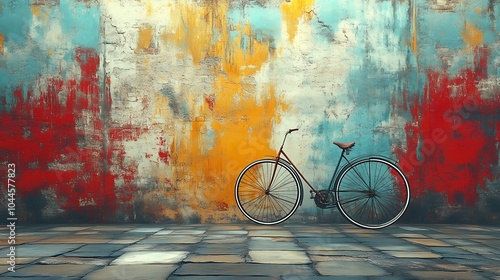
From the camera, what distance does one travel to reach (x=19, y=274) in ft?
9.46

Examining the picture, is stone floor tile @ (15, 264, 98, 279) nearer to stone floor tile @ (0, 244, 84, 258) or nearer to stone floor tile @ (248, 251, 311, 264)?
stone floor tile @ (0, 244, 84, 258)

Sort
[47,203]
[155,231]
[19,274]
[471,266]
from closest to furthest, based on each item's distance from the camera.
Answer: [19,274]
[471,266]
[155,231]
[47,203]

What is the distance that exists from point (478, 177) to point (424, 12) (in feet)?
6.82

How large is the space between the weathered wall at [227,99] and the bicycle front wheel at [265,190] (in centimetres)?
15

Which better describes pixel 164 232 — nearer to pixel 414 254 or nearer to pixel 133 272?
pixel 133 272

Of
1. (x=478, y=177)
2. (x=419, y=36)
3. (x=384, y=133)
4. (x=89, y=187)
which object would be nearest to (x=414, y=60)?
(x=419, y=36)

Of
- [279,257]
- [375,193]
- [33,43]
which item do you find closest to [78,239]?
[279,257]

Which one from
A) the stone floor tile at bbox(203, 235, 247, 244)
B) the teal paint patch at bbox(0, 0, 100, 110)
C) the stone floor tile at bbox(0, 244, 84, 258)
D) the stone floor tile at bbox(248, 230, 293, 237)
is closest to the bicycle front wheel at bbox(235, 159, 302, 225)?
the stone floor tile at bbox(248, 230, 293, 237)

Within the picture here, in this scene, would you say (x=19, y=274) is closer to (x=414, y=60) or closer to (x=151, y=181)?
(x=151, y=181)

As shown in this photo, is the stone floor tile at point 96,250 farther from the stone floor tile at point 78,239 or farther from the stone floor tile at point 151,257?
the stone floor tile at point 78,239

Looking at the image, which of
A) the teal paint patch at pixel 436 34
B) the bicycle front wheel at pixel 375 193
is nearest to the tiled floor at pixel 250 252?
the bicycle front wheel at pixel 375 193

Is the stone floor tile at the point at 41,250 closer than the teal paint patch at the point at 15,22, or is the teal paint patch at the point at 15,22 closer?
the stone floor tile at the point at 41,250

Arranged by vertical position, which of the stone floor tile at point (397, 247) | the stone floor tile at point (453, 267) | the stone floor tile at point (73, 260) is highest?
the stone floor tile at point (73, 260)

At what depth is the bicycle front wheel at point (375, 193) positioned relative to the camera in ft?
19.0
